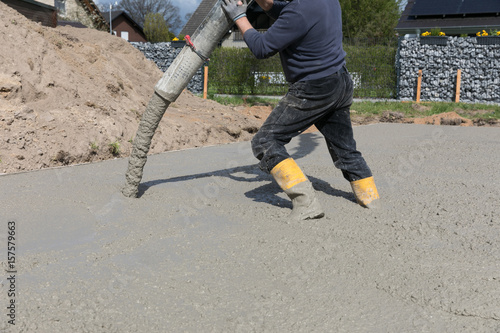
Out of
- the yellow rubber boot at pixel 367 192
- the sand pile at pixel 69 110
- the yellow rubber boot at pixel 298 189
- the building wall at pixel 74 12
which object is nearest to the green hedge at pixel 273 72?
the sand pile at pixel 69 110

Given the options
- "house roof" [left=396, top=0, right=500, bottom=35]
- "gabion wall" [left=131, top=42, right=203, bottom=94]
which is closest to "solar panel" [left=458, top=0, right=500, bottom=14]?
"house roof" [left=396, top=0, right=500, bottom=35]

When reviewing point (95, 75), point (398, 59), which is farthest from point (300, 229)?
point (398, 59)

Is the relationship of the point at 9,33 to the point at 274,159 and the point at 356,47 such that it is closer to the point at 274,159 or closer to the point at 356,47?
the point at 274,159

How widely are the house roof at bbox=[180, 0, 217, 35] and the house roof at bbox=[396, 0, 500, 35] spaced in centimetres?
1823

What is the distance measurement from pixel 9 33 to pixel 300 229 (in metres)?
6.09

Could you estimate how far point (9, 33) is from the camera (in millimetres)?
Result: 7633

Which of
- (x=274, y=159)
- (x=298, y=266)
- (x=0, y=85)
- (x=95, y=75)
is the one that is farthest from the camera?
(x=95, y=75)

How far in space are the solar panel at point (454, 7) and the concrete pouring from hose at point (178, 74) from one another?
74.9ft

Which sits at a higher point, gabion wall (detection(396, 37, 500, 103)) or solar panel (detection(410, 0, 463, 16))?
solar panel (detection(410, 0, 463, 16))

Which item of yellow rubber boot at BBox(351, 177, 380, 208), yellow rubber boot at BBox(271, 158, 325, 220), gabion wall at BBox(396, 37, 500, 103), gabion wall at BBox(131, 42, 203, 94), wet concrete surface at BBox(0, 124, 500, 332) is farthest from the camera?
gabion wall at BBox(131, 42, 203, 94)

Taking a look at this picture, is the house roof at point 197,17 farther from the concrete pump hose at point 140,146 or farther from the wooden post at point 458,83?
the concrete pump hose at point 140,146

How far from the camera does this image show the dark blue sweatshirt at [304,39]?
358 cm

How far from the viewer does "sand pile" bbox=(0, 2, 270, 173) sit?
20.7ft

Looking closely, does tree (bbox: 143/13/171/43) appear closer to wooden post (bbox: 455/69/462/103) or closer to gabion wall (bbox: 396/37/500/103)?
gabion wall (bbox: 396/37/500/103)
